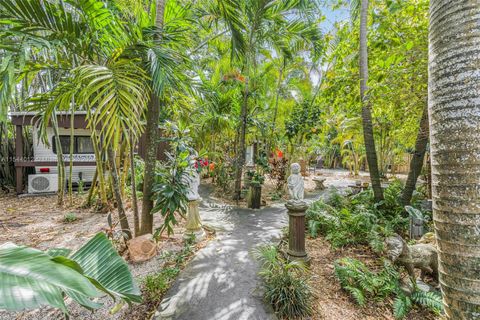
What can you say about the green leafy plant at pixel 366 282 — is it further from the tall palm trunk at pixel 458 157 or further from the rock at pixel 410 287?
the tall palm trunk at pixel 458 157

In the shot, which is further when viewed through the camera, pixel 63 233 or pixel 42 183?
pixel 42 183

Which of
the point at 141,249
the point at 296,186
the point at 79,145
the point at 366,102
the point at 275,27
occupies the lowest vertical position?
the point at 141,249

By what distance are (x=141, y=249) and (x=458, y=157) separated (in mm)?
3212

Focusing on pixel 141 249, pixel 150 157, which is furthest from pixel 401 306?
pixel 150 157

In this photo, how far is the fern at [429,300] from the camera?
2.38m

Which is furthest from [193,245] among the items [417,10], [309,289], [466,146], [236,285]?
[417,10]

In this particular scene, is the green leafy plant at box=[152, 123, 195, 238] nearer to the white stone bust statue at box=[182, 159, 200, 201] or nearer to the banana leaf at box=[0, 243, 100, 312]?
the white stone bust statue at box=[182, 159, 200, 201]

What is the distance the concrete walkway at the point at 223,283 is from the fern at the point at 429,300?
171cm

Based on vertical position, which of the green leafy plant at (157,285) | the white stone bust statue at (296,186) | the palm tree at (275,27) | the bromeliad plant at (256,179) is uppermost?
the palm tree at (275,27)

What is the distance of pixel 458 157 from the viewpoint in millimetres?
1118

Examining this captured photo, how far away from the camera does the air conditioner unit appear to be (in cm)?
670

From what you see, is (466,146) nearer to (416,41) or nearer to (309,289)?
(309,289)

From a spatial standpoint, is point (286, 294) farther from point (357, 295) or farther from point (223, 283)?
point (357, 295)

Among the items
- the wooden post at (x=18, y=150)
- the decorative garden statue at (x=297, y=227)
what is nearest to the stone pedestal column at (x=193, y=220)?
the decorative garden statue at (x=297, y=227)
